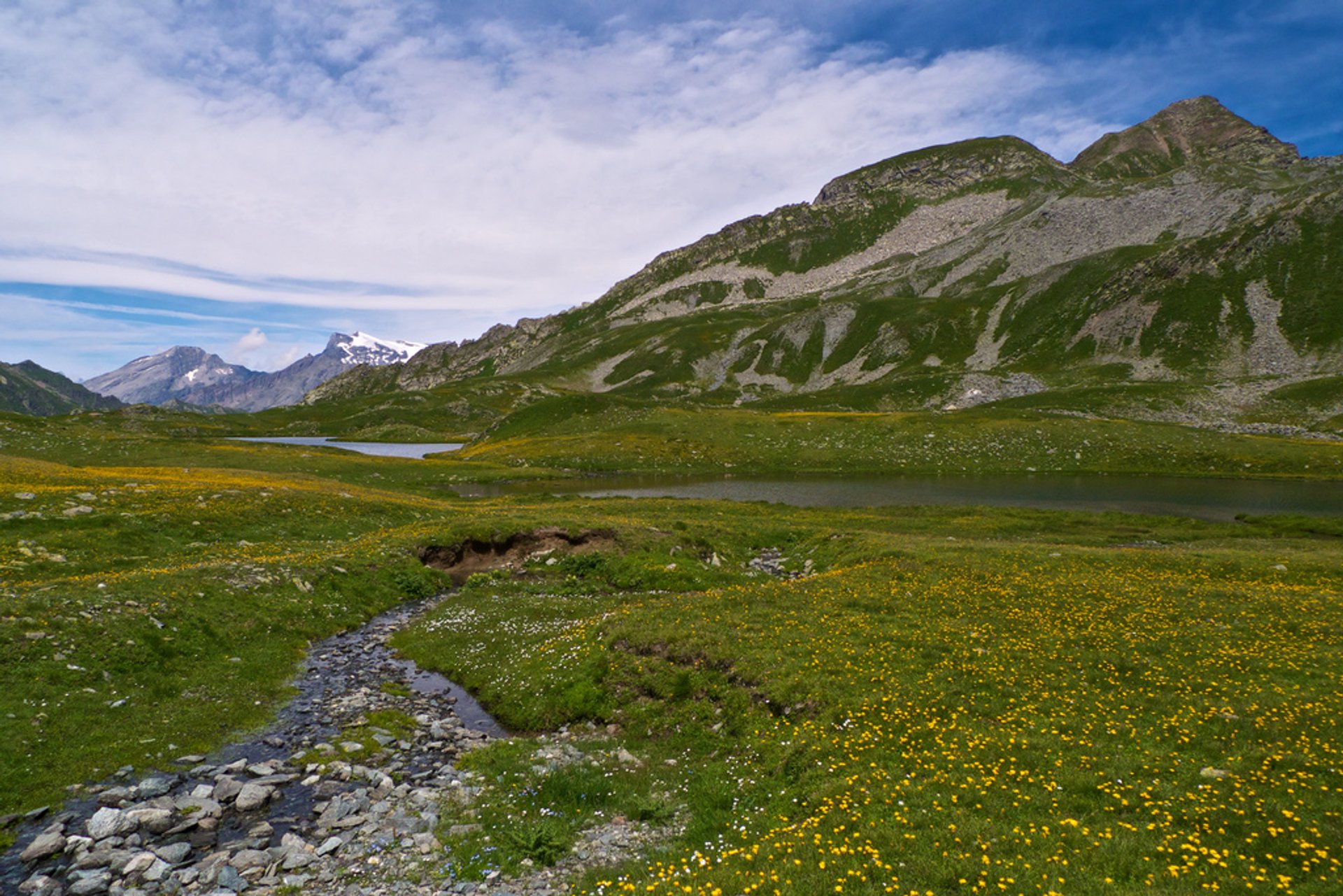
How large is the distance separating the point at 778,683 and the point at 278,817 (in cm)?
1358

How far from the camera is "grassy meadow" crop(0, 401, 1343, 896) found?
12258 millimetres

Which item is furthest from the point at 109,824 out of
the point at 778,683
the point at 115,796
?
the point at 778,683

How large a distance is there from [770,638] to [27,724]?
872 inches

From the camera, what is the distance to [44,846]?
41.3 ft

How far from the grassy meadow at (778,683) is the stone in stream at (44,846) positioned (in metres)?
2.17

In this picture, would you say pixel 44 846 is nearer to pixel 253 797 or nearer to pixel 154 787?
pixel 154 787

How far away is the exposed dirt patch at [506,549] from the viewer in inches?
1629

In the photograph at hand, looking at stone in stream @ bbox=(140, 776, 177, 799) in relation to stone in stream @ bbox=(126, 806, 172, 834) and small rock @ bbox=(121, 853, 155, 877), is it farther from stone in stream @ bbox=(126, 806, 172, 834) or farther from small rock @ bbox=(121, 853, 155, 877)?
small rock @ bbox=(121, 853, 155, 877)

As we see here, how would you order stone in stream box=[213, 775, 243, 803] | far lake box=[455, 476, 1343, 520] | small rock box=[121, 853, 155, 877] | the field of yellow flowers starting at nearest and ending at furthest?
the field of yellow flowers < small rock box=[121, 853, 155, 877] < stone in stream box=[213, 775, 243, 803] < far lake box=[455, 476, 1343, 520]

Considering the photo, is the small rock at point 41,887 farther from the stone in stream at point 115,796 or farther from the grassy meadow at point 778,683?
the grassy meadow at point 778,683

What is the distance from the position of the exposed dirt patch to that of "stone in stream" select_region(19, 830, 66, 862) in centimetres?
2734

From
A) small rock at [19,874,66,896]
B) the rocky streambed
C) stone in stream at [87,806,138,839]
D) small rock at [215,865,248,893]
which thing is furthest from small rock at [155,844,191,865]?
small rock at [19,874,66,896]

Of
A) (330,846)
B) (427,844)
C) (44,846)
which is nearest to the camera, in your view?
(44,846)

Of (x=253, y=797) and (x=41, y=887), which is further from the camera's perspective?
(x=253, y=797)
